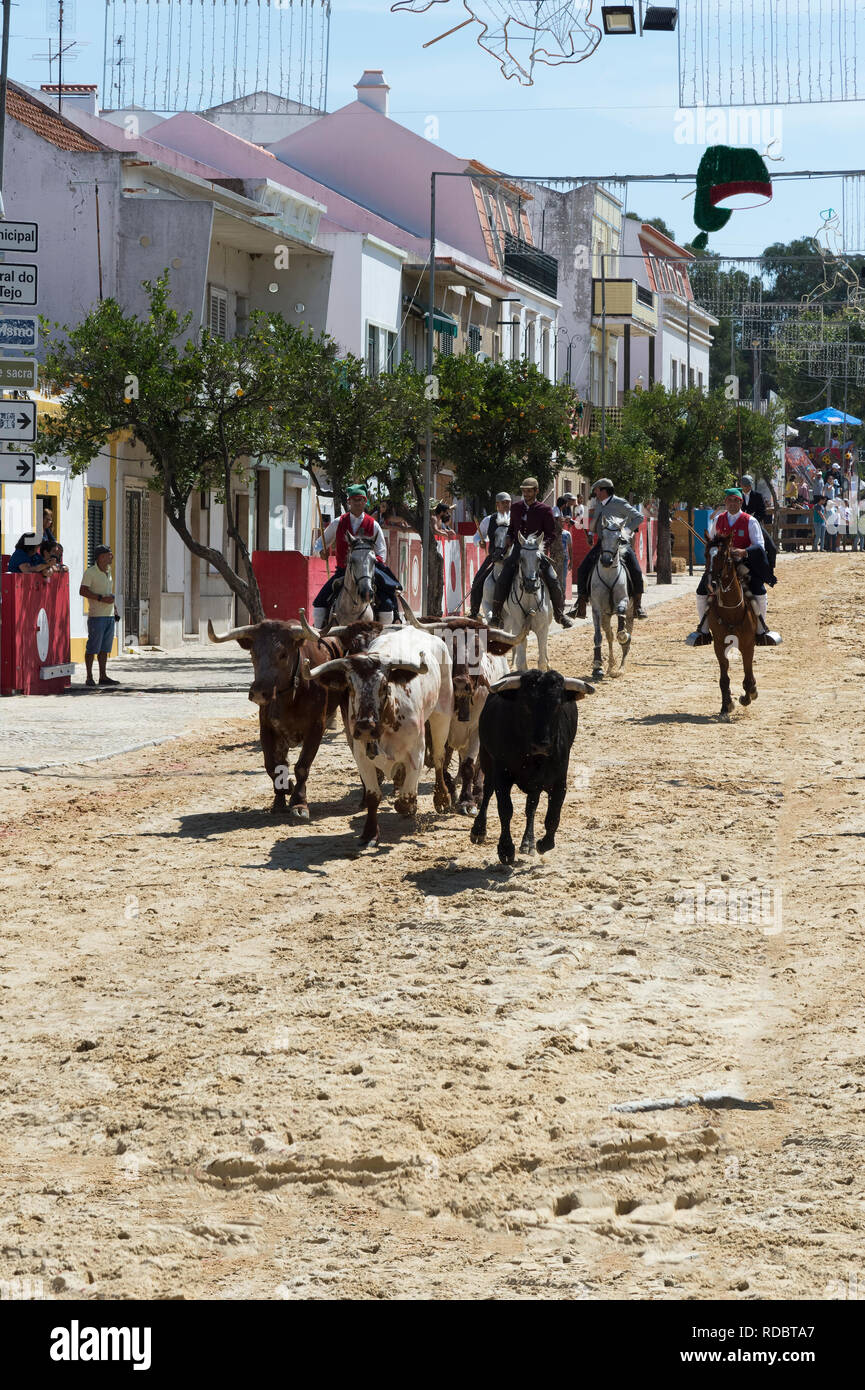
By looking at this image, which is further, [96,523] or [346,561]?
[96,523]

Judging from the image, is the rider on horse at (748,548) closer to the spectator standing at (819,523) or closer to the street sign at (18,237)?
the street sign at (18,237)

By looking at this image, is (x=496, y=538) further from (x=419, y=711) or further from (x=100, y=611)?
(x=419, y=711)

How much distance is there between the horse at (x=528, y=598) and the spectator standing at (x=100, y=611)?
5769 millimetres

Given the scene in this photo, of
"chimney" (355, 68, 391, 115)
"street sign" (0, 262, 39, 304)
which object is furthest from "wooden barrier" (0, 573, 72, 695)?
"chimney" (355, 68, 391, 115)

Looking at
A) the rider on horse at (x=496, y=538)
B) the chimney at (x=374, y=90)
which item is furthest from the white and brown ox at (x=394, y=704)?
the chimney at (x=374, y=90)

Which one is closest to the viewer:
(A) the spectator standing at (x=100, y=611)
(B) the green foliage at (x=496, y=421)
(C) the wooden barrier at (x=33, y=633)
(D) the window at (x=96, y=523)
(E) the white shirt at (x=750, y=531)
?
(E) the white shirt at (x=750, y=531)

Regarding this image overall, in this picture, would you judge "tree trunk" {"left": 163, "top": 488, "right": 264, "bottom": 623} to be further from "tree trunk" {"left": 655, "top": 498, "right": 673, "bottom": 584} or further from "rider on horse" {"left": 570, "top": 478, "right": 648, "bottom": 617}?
"tree trunk" {"left": 655, "top": 498, "right": 673, "bottom": 584}

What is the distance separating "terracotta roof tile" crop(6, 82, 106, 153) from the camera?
33.5 metres

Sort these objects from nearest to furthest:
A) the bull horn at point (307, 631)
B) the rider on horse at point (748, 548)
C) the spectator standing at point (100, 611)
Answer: the bull horn at point (307, 631), the rider on horse at point (748, 548), the spectator standing at point (100, 611)

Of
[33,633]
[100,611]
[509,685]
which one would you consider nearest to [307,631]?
[509,685]

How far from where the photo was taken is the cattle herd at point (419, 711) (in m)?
11.6

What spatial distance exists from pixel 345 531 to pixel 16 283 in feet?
12.7

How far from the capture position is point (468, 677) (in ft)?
44.8

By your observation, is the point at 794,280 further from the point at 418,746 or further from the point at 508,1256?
the point at 508,1256
